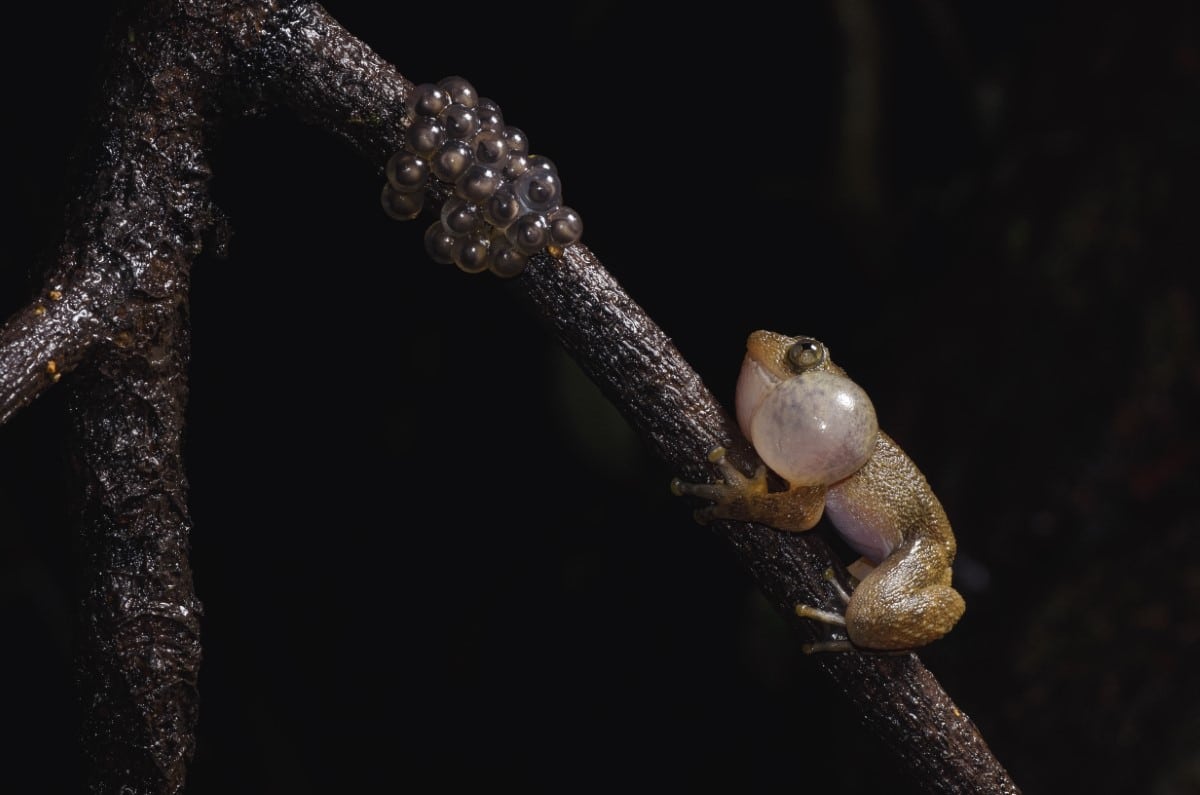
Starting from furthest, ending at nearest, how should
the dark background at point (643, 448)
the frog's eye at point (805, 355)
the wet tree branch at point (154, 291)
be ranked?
1. the dark background at point (643, 448)
2. the frog's eye at point (805, 355)
3. the wet tree branch at point (154, 291)

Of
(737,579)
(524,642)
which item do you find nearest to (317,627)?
(524,642)

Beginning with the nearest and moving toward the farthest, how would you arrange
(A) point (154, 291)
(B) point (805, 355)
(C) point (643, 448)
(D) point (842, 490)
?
(A) point (154, 291) < (B) point (805, 355) < (D) point (842, 490) < (C) point (643, 448)

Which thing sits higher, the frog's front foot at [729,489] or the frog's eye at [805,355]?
the frog's eye at [805,355]

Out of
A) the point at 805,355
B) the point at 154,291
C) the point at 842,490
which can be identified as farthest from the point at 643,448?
the point at 154,291

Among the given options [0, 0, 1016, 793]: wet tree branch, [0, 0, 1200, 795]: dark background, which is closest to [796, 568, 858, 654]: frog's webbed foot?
[0, 0, 1016, 793]: wet tree branch

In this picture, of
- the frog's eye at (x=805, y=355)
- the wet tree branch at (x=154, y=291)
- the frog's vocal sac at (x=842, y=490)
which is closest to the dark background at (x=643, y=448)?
the wet tree branch at (x=154, y=291)

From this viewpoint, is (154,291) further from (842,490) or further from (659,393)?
(842,490)

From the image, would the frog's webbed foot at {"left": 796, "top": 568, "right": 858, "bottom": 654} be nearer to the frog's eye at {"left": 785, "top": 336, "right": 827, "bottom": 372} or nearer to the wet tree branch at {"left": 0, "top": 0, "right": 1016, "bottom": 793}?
the frog's eye at {"left": 785, "top": 336, "right": 827, "bottom": 372}

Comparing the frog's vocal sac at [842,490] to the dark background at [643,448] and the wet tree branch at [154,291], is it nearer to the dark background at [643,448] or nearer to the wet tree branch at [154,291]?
the wet tree branch at [154,291]
